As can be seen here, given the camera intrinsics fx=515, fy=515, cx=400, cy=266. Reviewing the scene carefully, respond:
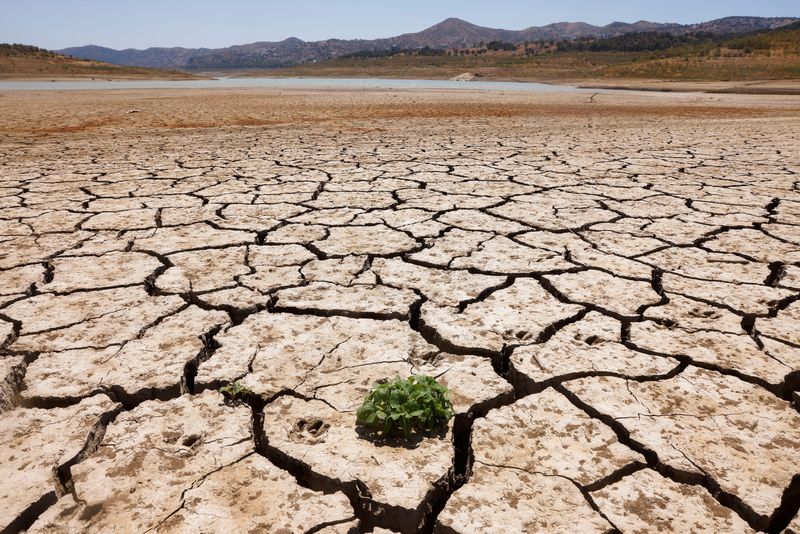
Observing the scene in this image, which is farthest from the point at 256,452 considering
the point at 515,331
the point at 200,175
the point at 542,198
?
the point at 200,175

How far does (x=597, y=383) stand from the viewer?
4.92ft

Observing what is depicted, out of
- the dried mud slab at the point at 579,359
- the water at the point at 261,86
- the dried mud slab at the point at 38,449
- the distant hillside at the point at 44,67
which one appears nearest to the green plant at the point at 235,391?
the dried mud slab at the point at 38,449

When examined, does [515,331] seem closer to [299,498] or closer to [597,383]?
[597,383]

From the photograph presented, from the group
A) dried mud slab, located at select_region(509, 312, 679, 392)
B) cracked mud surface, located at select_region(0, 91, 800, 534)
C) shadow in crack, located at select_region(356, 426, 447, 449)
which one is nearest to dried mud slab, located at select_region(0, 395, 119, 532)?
cracked mud surface, located at select_region(0, 91, 800, 534)

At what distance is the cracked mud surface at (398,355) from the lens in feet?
3.65

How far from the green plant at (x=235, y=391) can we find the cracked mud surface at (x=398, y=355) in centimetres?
3

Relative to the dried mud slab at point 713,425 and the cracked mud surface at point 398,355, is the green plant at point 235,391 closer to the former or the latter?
the cracked mud surface at point 398,355

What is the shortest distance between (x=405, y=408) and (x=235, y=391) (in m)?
0.50

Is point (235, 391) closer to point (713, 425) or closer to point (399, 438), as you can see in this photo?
point (399, 438)

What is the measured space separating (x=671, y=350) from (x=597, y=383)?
0.36 meters

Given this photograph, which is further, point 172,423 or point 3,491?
point 172,423

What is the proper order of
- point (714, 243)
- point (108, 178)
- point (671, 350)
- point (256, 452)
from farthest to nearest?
point (108, 178) < point (714, 243) < point (671, 350) < point (256, 452)

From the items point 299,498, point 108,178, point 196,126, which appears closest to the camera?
point 299,498

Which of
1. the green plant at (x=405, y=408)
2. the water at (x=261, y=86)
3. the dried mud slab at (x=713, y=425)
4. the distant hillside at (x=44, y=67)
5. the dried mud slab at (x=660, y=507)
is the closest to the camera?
the dried mud slab at (x=660, y=507)
